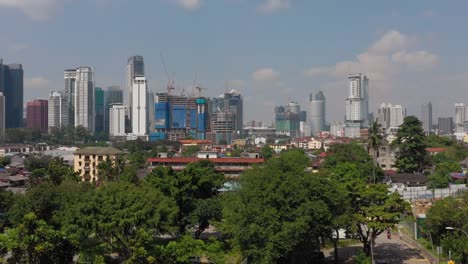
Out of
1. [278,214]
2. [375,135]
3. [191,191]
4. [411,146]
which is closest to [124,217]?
[278,214]

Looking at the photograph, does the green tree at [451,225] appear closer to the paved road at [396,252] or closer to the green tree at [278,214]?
the paved road at [396,252]

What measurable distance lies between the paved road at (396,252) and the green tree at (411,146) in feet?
98.0

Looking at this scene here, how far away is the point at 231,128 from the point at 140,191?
172710 mm

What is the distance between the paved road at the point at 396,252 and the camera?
28.9 metres

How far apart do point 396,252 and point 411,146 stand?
112 ft

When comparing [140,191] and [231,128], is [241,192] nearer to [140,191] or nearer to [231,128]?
[140,191]

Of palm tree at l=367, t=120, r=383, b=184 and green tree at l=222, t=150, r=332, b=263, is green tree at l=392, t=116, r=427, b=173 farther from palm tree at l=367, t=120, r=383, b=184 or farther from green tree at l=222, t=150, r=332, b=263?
green tree at l=222, t=150, r=332, b=263

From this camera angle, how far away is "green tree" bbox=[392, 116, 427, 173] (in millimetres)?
62188

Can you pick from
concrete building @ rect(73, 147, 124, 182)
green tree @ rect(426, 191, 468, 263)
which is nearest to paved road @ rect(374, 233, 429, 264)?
green tree @ rect(426, 191, 468, 263)

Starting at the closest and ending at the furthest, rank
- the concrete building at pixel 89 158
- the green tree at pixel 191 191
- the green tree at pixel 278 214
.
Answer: the green tree at pixel 278 214
the green tree at pixel 191 191
the concrete building at pixel 89 158

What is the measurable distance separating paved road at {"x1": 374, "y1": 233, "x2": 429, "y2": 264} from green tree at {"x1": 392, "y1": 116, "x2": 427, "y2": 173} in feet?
98.0

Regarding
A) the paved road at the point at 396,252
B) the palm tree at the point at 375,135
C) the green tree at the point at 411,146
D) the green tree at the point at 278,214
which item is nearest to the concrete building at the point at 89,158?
the palm tree at the point at 375,135

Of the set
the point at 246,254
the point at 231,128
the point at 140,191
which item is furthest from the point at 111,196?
the point at 231,128

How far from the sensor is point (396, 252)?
1216 inches
